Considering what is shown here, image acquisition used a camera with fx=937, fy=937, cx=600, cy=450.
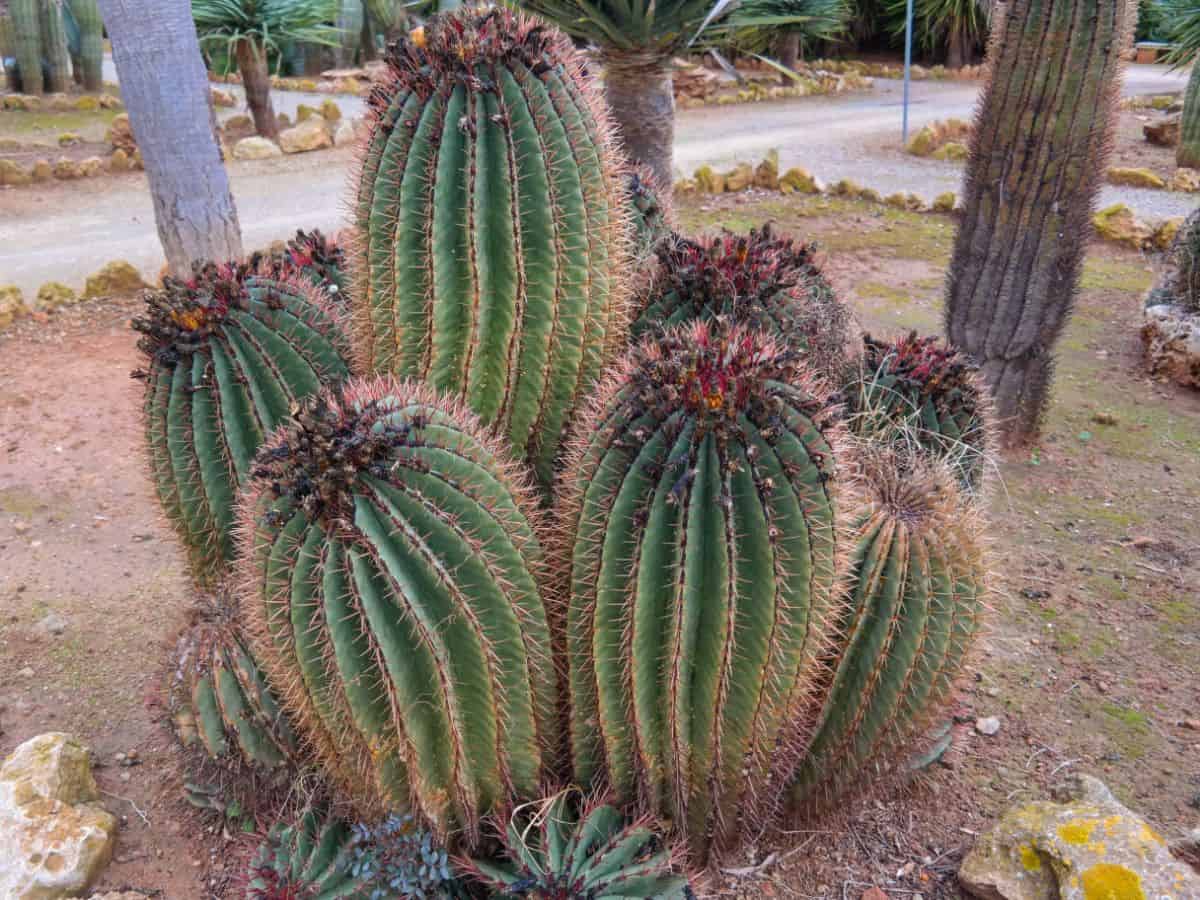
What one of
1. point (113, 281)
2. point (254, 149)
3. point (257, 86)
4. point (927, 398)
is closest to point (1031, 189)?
point (927, 398)

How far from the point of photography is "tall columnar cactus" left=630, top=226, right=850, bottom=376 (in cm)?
240

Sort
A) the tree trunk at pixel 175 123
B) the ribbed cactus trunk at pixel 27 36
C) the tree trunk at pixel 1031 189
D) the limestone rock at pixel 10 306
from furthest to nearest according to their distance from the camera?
the ribbed cactus trunk at pixel 27 36
the limestone rock at pixel 10 306
the tree trunk at pixel 175 123
the tree trunk at pixel 1031 189

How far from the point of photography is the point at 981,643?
2.29 metres

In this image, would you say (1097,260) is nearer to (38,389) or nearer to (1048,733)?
(1048,733)

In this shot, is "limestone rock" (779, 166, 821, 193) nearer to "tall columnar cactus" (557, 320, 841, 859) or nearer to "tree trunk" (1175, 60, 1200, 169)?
"tree trunk" (1175, 60, 1200, 169)

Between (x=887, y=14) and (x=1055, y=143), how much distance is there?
21.5m

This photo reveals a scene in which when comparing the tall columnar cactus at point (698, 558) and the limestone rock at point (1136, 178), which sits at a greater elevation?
the limestone rock at point (1136, 178)

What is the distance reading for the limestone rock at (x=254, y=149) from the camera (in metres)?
11.5

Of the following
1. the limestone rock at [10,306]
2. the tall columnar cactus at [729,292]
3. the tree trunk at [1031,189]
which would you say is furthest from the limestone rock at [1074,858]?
the limestone rock at [10,306]

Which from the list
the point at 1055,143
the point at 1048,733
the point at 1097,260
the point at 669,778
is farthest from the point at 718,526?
the point at 1097,260

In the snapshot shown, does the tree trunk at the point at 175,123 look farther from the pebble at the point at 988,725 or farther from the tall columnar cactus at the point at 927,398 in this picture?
the pebble at the point at 988,725

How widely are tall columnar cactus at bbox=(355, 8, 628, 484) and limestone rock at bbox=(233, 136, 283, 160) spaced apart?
10.5m

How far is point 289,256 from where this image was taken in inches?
117

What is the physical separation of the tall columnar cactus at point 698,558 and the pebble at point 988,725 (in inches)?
41.7
